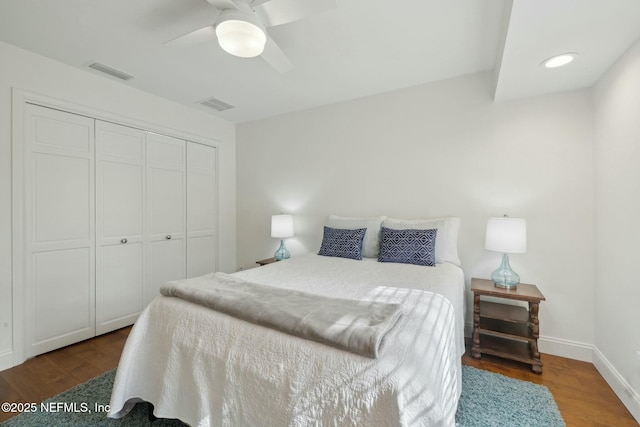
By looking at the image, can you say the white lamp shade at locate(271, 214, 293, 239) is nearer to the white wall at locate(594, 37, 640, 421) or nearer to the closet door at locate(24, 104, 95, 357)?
the closet door at locate(24, 104, 95, 357)

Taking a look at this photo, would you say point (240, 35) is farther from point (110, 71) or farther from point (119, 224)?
point (119, 224)

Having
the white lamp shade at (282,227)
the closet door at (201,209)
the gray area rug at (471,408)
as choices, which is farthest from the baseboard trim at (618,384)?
the closet door at (201,209)

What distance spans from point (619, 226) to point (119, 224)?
4.18 m

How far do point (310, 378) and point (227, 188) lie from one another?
3509 mm

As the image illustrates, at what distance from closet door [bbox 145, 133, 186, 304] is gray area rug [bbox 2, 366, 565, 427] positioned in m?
1.50

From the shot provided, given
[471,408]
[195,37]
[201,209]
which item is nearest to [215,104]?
[201,209]

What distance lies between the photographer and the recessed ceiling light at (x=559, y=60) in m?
1.79

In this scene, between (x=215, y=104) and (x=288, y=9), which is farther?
(x=215, y=104)

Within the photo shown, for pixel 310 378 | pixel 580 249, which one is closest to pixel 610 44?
pixel 580 249

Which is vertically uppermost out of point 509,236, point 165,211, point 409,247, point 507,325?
point 165,211

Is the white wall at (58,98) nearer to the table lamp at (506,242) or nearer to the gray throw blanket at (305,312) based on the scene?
the gray throw blanket at (305,312)

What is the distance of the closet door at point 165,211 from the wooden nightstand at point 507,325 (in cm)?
325

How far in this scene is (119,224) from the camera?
115 inches

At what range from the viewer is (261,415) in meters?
1.10
